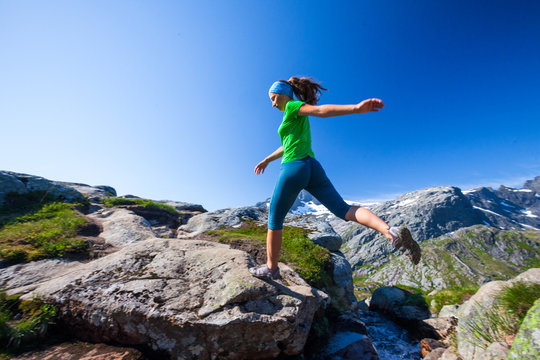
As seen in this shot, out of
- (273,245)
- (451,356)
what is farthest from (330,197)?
(451,356)

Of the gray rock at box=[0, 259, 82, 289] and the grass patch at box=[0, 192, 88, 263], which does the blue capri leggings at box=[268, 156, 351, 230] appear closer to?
the gray rock at box=[0, 259, 82, 289]

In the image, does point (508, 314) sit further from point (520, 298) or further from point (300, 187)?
point (300, 187)

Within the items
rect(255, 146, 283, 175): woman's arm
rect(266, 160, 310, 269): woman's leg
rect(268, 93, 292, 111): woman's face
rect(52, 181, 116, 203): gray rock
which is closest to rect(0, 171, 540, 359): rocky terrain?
rect(266, 160, 310, 269): woman's leg

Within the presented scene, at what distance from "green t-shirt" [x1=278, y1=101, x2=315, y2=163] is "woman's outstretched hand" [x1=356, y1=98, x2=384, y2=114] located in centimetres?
122

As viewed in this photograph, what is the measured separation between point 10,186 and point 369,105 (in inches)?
727

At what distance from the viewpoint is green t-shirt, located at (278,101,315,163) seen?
14.0ft

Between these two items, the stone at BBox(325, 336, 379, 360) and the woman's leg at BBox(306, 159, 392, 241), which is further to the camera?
the stone at BBox(325, 336, 379, 360)

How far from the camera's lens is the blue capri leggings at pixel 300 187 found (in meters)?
4.13

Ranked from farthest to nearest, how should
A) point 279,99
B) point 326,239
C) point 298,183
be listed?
point 326,239 → point 279,99 → point 298,183

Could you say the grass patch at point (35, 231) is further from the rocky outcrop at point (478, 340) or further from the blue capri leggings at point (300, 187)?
the rocky outcrop at point (478, 340)

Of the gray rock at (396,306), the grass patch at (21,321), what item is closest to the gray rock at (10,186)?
the grass patch at (21,321)

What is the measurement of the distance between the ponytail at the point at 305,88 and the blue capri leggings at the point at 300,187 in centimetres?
164

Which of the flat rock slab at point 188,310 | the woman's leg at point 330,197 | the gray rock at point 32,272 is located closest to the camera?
the flat rock slab at point 188,310

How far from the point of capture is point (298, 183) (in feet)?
13.5
